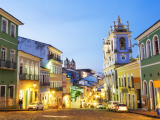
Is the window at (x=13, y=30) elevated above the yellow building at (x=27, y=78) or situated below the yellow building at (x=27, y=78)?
above

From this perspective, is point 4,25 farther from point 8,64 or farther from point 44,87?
point 44,87

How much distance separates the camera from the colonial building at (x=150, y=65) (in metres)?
19.4

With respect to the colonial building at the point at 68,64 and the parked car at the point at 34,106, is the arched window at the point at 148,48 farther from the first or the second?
the colonial building at the point at 68,64

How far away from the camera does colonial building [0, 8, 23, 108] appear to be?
873 inches

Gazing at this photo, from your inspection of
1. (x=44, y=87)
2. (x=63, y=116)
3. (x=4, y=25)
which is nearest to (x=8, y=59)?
(x=4, y=25)

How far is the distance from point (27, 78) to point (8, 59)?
595 centimetres

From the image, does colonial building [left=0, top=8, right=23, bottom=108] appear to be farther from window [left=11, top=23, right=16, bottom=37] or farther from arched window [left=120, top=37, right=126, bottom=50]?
arched window [left=120, top=37, right=126, bottom=50]

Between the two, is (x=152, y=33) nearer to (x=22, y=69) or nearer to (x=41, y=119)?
(x=41, y=119)

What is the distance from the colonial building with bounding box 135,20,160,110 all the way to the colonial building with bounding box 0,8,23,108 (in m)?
15.2

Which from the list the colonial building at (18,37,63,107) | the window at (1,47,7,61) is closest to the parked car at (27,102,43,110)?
the window at (1,47,7,61)

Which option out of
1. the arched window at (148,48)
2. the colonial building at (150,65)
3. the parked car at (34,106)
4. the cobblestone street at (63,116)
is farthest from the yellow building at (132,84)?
the parked car at (34,106)

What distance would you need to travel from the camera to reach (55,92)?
1713 inches

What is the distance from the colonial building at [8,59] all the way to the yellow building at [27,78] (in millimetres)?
1561

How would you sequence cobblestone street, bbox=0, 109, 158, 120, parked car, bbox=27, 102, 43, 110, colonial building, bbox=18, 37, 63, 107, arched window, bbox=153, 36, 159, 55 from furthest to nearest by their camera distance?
1. colonial building, bbox=18, 37, 63, 107
2. parked car, bbox=27, 102, 43, 110
3. arched window, bbox=153, 36, 159, 55
4. cobblestone street, bbox=0, 109, 158, 120
